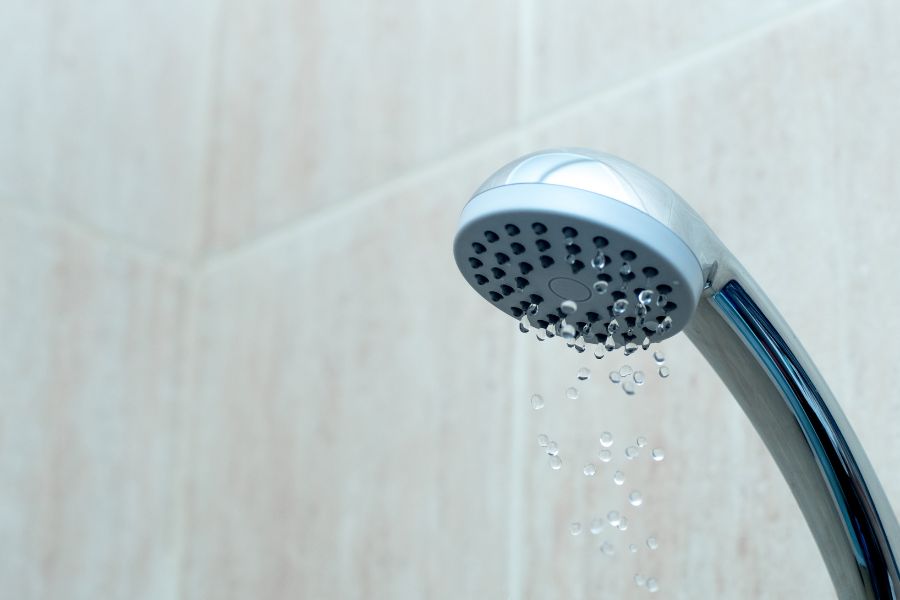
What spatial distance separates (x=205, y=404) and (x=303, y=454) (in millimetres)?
137

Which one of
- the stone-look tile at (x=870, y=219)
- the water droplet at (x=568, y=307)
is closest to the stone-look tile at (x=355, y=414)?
the stone-look tile at (x=870, y=219)

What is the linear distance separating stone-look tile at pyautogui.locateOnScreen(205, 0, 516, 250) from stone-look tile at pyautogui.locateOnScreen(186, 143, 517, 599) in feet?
0.10

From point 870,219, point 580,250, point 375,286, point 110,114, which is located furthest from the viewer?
point 110,114

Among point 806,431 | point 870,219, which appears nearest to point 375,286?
point 870,219

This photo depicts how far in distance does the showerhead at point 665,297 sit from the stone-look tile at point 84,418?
60 cm

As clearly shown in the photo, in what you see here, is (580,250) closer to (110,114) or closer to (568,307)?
(568,307)

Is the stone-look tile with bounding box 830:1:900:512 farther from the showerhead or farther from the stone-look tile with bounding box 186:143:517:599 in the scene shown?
the stone-look tile with bounding box 186:143:517:599

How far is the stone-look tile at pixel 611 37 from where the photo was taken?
71cm

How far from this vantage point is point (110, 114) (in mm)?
1017

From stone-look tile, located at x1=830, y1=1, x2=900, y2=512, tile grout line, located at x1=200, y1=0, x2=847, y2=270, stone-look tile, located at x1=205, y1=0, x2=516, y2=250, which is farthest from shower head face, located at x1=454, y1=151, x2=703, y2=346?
stone-look tile, located at x1=205, y1=0, x2=516, y2=250

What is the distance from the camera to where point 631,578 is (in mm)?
667

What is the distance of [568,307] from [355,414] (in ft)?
1.58

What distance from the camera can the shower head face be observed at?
1.23 ft

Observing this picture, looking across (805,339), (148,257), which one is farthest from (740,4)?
(148,257)
